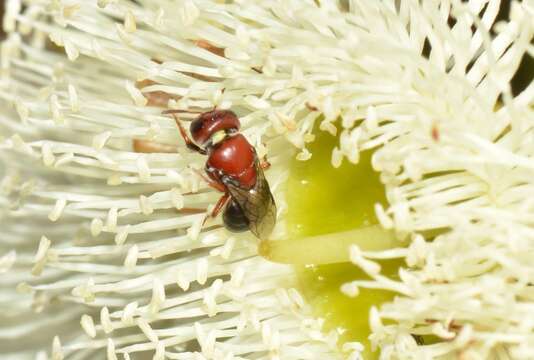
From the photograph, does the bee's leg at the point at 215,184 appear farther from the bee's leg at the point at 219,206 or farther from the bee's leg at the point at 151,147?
the bee's leg at the point at 151,147

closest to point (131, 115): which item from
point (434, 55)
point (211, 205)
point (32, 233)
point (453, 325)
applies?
point (211, 205)

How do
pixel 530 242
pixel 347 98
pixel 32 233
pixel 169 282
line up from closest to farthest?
pixel 530 242 < pixel 347 98 < pixel 169 282 < pixel 32 233

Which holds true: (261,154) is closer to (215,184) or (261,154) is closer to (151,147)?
(215,184)

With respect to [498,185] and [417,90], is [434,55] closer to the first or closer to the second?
[417,90]

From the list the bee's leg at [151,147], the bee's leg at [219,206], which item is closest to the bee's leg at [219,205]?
the bee's leg at [219,206]

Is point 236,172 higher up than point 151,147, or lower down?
higher up

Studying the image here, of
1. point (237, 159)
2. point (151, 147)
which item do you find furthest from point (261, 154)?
point (151, 147)

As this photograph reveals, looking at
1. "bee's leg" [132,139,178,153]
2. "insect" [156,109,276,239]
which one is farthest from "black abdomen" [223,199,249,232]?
"bee's leg" [132,139,178,153]

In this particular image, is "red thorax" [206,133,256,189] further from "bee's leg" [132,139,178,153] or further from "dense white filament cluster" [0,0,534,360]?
"bee's leg" [132,139,178,153]
